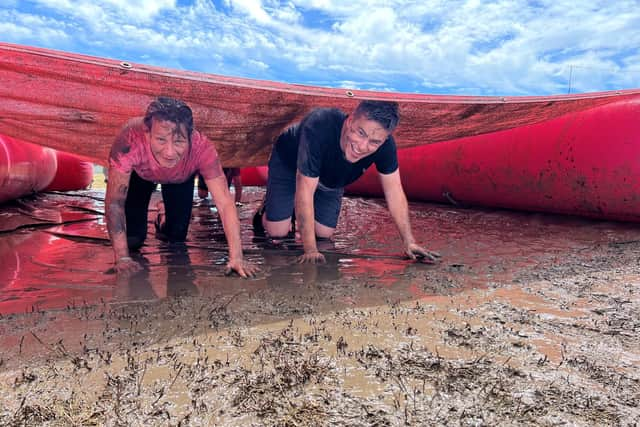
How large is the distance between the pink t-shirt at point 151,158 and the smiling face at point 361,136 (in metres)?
0.76

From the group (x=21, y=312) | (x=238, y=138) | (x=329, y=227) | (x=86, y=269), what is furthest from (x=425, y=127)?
(x=21, y=312)

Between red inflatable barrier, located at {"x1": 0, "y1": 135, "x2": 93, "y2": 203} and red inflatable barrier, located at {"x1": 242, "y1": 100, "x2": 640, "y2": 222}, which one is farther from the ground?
red inflatable barrier, located at {"x1": 242, "y1": 100, "x2": 640, "y2": 222}

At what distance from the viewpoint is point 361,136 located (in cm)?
222

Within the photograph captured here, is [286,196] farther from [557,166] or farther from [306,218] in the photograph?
[557,166]

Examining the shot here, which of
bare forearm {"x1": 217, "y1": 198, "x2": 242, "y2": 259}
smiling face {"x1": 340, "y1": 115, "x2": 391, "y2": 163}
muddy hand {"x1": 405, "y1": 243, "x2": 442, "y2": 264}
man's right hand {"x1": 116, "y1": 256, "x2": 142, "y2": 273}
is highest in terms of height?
smiling face {"x1": 340, "y1": 115, "x2": 391, "y2": 163}

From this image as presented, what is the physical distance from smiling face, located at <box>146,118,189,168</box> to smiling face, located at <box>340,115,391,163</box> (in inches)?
35.7

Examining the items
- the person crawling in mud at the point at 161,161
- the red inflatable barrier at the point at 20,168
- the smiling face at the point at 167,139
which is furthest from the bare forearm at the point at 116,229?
the red inflatable barrier at the point at 20,168

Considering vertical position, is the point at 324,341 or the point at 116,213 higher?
the point at 116,213

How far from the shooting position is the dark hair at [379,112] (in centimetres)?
220

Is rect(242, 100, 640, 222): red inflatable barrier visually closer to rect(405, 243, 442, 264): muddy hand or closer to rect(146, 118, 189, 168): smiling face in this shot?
rect(405, 243, 442, 264): muddy hand

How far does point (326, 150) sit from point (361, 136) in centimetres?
28

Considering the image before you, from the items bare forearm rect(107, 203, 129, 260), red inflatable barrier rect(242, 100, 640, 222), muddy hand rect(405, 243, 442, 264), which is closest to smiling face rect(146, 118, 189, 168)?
bare forearm rect(107, 203, 129, 260)

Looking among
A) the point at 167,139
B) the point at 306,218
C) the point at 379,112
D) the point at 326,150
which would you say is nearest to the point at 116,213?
the point at 167,139

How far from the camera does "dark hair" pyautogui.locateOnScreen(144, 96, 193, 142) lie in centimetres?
200
